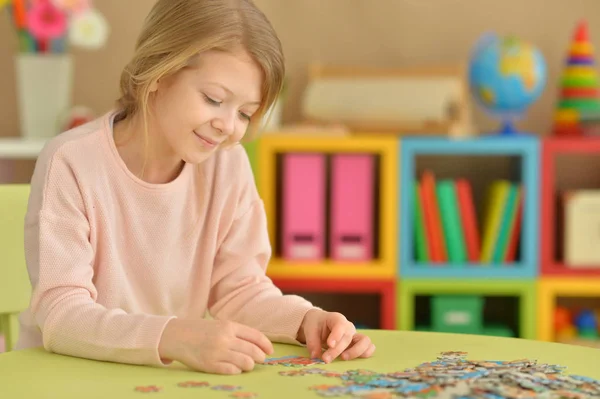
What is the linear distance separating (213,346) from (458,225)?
1.93m

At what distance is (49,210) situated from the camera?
1228mm

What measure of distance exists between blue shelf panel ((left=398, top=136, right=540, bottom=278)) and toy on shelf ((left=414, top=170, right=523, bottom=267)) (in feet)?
0.11

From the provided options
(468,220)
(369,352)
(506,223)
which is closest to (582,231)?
(506,223)

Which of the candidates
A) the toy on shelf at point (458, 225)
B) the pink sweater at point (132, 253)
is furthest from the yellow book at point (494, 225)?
the pink sweater at point (132, 253)

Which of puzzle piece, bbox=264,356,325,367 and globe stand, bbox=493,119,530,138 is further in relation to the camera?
globe stand, bbox=493,119,530,138

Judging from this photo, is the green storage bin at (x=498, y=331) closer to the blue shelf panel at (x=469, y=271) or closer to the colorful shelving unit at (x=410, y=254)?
the colorful shelving unit at (x=410, y=254)

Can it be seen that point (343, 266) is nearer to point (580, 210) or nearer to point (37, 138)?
point (580, 210)

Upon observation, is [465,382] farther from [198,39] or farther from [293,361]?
[198,39]

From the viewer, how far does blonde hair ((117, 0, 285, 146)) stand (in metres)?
1.27

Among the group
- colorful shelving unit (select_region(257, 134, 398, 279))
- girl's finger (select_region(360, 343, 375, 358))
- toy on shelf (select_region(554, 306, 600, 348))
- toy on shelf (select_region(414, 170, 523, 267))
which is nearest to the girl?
girl's finger (select_region(360, 343, 375, 358))

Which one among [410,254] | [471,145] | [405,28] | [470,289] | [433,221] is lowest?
[470,289]

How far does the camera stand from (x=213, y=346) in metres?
1.04

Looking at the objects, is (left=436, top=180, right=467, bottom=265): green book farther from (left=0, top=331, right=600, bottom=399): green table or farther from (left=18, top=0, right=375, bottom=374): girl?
(left=0, top=331, right=600, bottom=399): green table

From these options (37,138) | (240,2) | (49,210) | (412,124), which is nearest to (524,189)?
(412,124)
